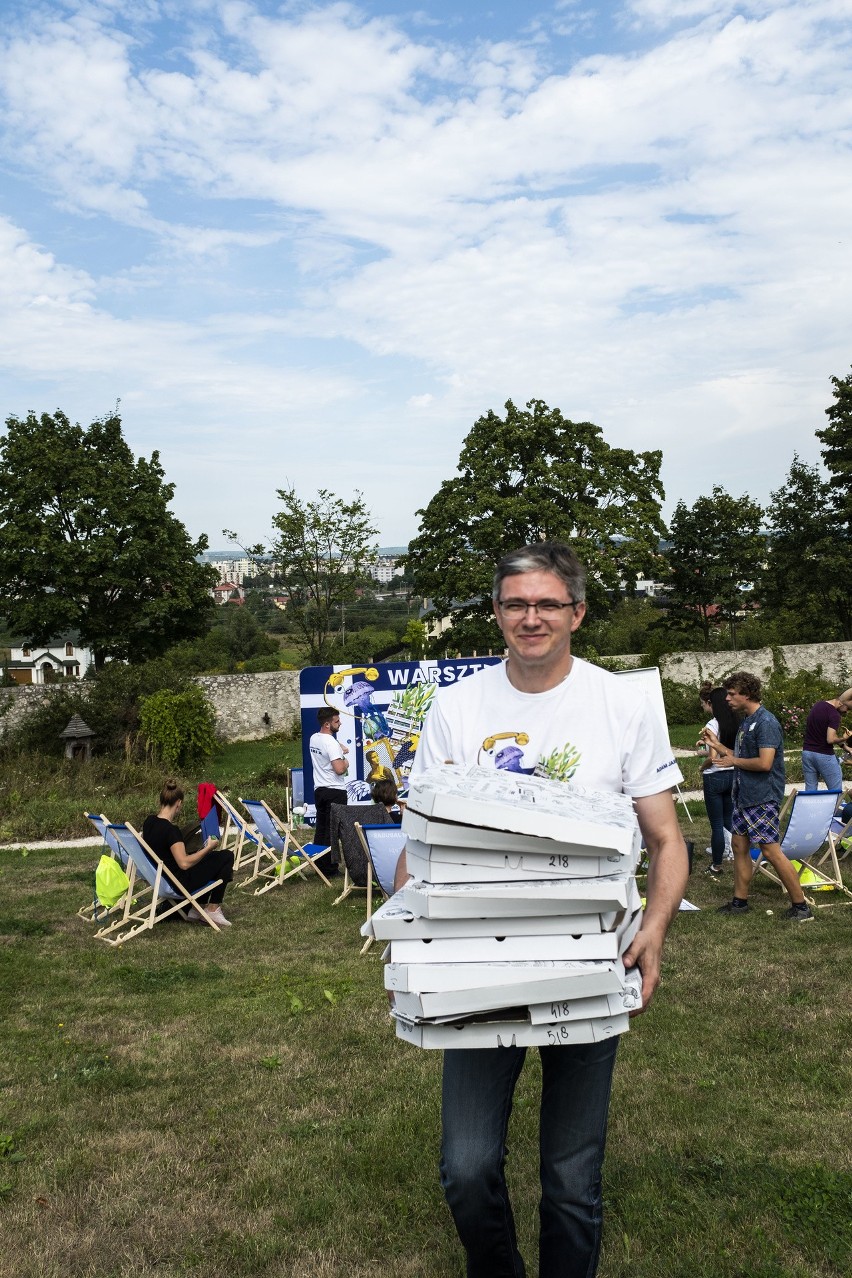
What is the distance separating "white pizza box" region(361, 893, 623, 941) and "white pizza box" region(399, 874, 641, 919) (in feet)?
0.06

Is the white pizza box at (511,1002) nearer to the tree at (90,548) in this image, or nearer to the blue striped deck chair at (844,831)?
the blue striped deck chair at (844,831)

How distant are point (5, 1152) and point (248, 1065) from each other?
4.01 ft

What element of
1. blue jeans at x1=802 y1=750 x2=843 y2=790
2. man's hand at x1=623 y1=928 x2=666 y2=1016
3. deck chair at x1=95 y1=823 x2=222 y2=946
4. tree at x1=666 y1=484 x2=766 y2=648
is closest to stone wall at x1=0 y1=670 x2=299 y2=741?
tree at x1=666 y1=484 x2=766 y2=648

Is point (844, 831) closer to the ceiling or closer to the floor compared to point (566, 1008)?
closer to the floor

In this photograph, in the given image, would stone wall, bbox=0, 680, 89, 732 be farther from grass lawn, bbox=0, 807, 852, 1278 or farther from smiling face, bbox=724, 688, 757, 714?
smiling face, bbox=724, 688, 757, 714

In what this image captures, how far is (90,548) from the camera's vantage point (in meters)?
33.1

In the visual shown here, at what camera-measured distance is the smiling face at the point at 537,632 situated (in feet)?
8.09

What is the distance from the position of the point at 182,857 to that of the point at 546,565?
21.3 feet

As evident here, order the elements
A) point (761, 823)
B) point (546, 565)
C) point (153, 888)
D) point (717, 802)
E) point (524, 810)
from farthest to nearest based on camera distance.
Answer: point (717, 802) → point (153, 888) → point (761, 823) → point (546, 565) → point (524, 810)

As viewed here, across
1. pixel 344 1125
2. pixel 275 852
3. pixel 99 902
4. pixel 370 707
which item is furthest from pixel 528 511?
pixel 344 1125

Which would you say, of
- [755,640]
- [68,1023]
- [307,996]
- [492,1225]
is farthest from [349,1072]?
[755,640]

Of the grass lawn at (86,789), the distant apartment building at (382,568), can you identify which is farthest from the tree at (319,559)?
the grass lawn at (86,789)

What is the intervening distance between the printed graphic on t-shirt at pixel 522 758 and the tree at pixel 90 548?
32233mm

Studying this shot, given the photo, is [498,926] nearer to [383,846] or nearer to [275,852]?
[383,846]
